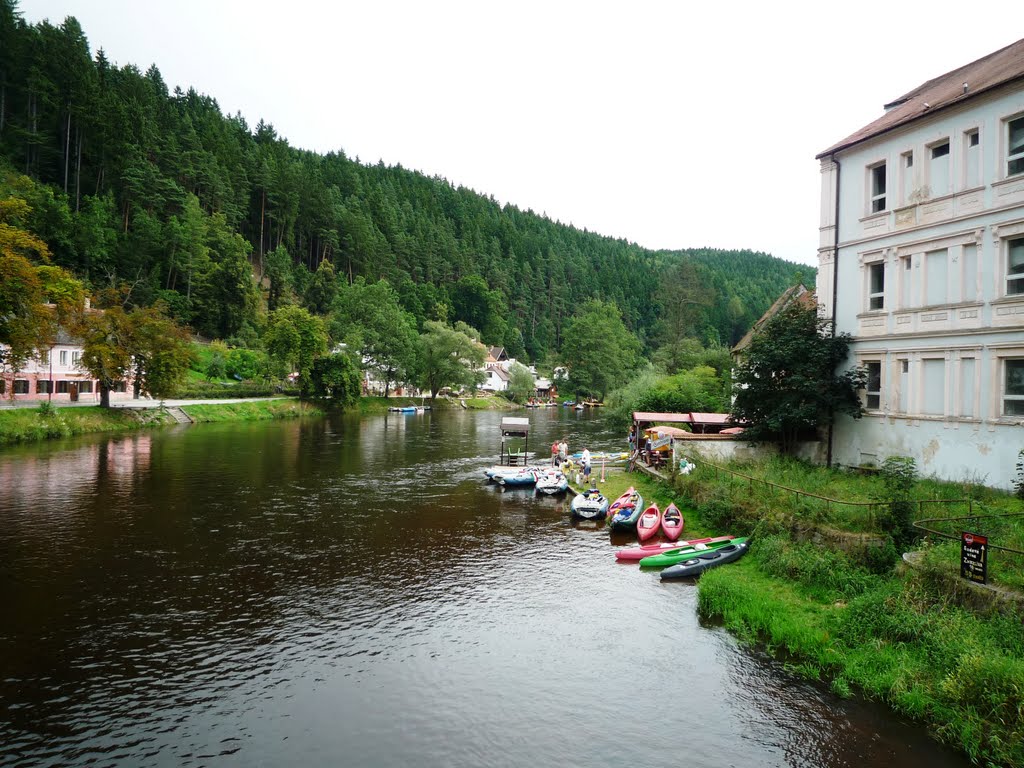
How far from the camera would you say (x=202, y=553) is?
20328 millimetres

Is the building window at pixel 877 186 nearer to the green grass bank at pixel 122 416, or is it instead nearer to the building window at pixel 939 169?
the building window at pixel 939 169

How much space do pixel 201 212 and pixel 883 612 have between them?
357 ft

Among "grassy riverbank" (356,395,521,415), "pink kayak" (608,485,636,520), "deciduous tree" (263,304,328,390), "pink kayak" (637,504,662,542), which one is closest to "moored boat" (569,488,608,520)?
"pink kayak" (608,485,636,520)

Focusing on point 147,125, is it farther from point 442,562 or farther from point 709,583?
point 709,583

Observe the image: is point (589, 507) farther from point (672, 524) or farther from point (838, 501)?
point (838, 501)

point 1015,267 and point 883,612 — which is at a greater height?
point 1015,267

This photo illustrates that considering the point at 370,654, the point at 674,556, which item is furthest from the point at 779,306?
the point at 370,654

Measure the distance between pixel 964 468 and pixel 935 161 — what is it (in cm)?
1076

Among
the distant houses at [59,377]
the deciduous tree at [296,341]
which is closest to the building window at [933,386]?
the distant houses at [59,377]

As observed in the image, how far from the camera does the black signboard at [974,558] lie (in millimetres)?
12047

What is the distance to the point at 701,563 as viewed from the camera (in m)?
18.2

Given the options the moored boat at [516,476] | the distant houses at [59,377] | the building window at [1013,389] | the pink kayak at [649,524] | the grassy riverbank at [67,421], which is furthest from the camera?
the distant houses at [59,377]

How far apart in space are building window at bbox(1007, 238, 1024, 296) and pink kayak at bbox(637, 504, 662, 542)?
13.4 m

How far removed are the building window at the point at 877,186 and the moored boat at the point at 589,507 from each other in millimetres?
15956
